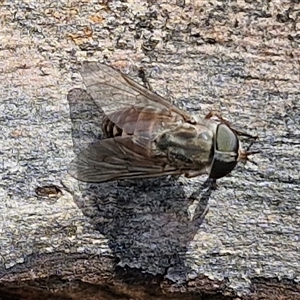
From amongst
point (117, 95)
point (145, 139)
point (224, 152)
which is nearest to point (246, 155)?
point (224, 152)

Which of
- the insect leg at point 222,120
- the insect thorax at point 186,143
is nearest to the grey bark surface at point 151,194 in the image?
the insect leg at point 222,120

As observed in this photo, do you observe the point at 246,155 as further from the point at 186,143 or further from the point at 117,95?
the point at 117,95

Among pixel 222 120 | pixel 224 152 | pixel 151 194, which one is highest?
pixel 222 120

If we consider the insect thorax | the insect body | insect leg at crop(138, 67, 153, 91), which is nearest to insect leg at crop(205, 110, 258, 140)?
the insect body

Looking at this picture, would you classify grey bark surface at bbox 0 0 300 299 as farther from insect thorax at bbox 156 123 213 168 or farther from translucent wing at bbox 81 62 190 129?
insect thorax at bbox 156 123 213 168

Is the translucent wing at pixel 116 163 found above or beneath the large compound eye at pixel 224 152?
beneath

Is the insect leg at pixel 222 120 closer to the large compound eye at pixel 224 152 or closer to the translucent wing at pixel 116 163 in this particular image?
the large compound eye at pixel 224 152

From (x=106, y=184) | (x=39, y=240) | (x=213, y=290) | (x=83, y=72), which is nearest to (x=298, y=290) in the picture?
(x=213, y=290)
